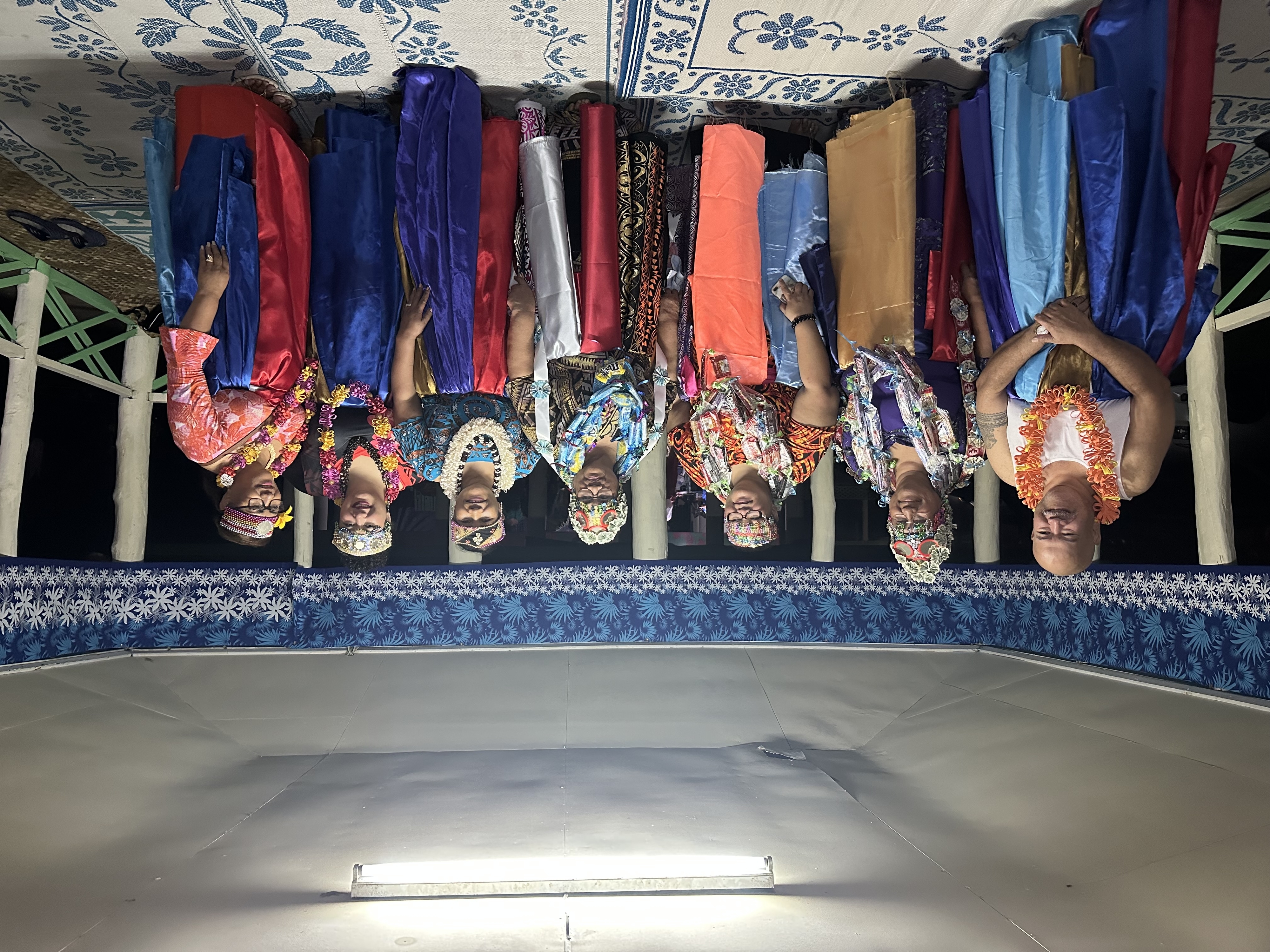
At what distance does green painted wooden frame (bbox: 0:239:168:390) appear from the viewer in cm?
457

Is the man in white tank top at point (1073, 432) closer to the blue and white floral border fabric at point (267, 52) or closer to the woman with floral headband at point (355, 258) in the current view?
the blue and white floral border fabric at point (267, 52)

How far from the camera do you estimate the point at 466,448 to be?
3.56m

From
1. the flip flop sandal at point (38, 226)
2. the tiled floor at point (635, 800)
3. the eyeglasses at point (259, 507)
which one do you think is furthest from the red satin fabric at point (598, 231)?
the flip flop sandal at point (38, 226)

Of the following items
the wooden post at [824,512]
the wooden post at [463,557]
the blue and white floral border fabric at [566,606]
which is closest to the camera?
the blue and white floral border fabric at [566,606]

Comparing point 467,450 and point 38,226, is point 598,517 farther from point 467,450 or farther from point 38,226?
point 38,226

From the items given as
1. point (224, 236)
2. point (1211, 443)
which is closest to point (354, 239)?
Answer: point (224, 236)

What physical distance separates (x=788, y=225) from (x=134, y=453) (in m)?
4.44

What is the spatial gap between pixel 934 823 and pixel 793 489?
1555mm

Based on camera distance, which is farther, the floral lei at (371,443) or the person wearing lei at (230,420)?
the floral lei at (371,443)

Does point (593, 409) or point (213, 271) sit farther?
point (593, 409)

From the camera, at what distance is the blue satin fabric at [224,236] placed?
3.02 metres

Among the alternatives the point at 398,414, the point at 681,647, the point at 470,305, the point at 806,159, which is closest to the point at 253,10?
the point at 470,305

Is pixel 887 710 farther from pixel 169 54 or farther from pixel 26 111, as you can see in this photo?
pixel 26 111

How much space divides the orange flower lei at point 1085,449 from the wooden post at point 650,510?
271 cm
